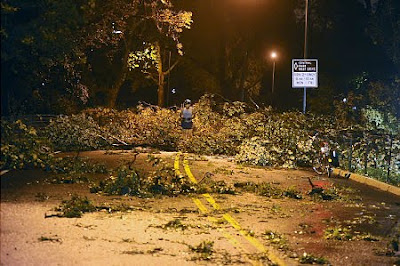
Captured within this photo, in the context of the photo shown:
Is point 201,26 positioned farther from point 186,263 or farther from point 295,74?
point 186,263

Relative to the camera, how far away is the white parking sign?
27.7m

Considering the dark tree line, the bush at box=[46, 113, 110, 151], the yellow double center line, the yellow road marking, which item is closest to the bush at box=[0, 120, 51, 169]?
the dark tree line

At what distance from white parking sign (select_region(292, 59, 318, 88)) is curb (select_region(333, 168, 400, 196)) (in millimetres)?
6943

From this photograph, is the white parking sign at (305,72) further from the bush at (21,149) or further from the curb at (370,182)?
the bush at (21,149)

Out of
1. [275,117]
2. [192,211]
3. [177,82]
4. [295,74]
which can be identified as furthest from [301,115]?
[177,82]

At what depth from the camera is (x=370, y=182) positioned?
19.0 metres

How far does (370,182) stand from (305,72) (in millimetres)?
9729

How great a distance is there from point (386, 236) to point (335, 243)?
1.20 meters

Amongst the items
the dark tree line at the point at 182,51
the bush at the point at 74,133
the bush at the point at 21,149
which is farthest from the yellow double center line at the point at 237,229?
the bush at the point at 74,133

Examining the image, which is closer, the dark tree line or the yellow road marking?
the yellow road marking

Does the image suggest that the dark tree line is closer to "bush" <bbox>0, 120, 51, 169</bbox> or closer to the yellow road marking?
"bush" <bbox>0, 120, 51, 169</bbox>

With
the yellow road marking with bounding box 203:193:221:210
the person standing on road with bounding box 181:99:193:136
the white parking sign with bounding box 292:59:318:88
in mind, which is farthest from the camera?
the white parking sign with bounding box 292:59:318:88

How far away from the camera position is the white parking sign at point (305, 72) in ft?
90.9

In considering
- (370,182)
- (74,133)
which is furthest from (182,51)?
(370,182)
